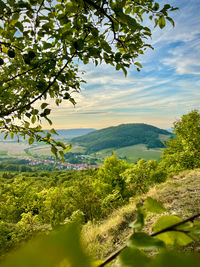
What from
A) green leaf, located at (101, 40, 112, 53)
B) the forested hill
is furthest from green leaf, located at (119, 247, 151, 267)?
the forested hill

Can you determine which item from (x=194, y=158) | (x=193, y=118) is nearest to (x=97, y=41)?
(x=194, y=158)

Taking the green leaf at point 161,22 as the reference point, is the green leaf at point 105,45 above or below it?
below

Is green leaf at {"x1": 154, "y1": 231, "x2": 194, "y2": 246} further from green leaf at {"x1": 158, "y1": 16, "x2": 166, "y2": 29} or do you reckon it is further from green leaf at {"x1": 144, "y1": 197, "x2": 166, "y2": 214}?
green leaf at {"x1": 158, "y1": 16, "x2": 166, "y2": 29}

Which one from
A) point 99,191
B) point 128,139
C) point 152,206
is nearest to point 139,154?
point 128,139

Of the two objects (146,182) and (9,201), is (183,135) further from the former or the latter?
(9,201)

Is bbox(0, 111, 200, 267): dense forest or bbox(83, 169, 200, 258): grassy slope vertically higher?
bbox(83, 169, 200, 258): grassy slope

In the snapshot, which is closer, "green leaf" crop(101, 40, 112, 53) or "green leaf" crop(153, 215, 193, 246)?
"green leaf" crop(153, 215, 193, 246)

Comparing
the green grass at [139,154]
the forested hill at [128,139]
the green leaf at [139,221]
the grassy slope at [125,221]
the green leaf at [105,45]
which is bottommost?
the green grass at [139,154]

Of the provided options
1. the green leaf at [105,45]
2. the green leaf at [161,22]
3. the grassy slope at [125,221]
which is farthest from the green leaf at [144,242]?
the grassy slope at [125,221]

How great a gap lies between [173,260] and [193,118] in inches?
1138

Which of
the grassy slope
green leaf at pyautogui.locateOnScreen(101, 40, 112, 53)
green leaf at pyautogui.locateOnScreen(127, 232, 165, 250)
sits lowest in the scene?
the grassy slope

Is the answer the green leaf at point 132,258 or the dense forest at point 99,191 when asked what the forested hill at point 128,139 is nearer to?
the dense forest at point 99,191

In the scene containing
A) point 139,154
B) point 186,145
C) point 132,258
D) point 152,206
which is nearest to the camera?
point 132,258

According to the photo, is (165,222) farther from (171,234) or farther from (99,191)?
(99,191)
